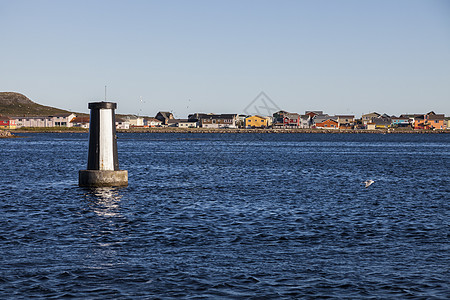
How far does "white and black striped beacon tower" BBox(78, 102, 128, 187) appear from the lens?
30734mm

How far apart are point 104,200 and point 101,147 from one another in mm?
3829

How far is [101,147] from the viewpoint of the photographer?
30703 mm

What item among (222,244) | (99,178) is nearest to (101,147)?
(99,178)

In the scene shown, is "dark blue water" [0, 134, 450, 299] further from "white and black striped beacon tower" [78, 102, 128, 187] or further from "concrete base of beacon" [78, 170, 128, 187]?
"white and black striped beacon tower" [78, 102, 128, 187]

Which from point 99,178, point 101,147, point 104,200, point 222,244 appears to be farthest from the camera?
point 99,178

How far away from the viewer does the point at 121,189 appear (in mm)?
33656

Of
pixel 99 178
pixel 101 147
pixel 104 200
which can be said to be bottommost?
pixel 104 200

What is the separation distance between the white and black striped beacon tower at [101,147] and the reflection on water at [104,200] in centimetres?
66

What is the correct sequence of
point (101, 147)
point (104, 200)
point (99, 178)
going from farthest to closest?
point (99, 178)
point (101, 147)
point (104, 200)

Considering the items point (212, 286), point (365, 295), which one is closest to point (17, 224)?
point (212, 286)

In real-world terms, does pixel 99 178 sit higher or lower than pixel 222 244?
higher

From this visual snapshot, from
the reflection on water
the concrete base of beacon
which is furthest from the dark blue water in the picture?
the concrete base of beacon

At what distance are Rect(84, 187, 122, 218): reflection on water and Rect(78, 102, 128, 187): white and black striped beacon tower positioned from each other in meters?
0.66

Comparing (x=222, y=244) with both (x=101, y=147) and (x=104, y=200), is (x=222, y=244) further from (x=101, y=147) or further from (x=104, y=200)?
(x=101, y=147)
